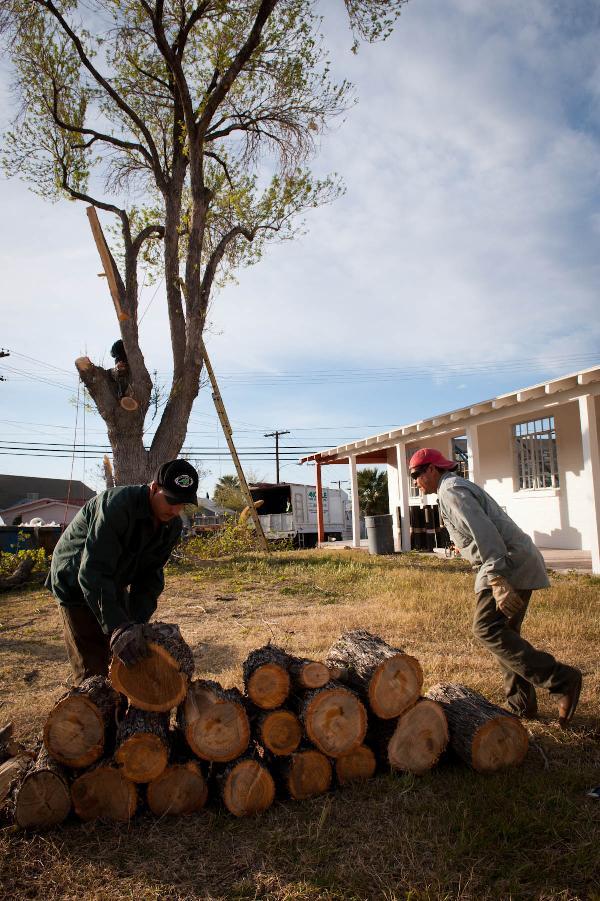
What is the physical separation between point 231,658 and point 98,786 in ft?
9.43

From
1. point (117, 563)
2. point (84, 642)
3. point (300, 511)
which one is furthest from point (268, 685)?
point (300, 511)

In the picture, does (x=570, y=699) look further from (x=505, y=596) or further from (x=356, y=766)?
(x=356, y=766)

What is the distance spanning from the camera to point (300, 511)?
2577cm

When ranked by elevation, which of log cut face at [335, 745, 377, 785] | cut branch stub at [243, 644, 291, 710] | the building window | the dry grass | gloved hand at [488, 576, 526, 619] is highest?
the building window

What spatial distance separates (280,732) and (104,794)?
86 cm

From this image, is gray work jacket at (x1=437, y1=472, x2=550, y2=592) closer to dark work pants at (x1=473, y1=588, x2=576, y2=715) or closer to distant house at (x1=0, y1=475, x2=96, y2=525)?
dark work pants at (x1=473, y1=588, x2=576, y2=715)

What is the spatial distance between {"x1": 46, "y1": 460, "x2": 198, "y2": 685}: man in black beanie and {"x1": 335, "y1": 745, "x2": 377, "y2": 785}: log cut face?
46.7 inches

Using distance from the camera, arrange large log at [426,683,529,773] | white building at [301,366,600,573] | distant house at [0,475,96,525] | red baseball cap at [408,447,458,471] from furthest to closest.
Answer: distant house at [0,475,96,525]
white building at [301,366,600,573]
red baseball cap at [408,447,458,471]
large log at [426,683,529,773]

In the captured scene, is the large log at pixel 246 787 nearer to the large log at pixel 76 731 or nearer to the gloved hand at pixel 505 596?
the large log at pixel 76 731

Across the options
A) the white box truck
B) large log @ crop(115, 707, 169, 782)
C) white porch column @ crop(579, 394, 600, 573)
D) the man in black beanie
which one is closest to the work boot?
large log @ crop(115, 707, 169, 782)

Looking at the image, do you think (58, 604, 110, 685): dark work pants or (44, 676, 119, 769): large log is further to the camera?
(58, 604, 110, 685): dark work pants

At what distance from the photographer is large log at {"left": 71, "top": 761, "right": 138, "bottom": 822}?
9.55 feet

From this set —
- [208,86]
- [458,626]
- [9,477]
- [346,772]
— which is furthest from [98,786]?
[9,477]

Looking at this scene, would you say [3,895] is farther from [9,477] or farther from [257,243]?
[9,477]
